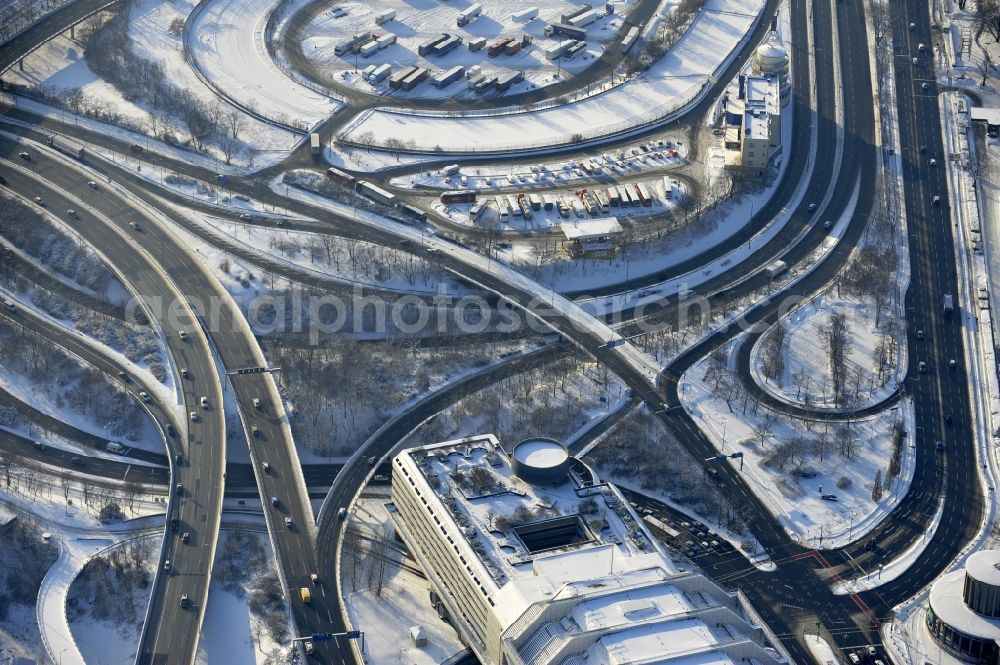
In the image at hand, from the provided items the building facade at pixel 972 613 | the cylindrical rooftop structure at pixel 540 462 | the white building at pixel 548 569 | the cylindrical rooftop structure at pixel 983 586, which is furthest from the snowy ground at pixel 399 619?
the cylindrical rooftop structure at pixel 983 586

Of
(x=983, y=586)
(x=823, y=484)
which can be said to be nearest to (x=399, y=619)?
(x=823, y=484)

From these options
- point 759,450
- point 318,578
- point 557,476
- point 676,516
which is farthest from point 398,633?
point 759,450

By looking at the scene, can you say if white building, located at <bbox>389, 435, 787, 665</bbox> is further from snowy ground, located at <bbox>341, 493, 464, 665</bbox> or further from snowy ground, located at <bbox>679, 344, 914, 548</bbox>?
snowy ground, located at <bbox>679, 344, 914, 548</bbox>

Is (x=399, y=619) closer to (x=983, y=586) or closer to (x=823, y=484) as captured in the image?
(x=823, y=484)

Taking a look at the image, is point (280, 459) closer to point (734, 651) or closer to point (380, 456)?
point (380, 456)

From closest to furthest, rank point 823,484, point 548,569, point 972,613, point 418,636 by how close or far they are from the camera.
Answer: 1. point 548,569
2. point 972,613
3. point 418,636
4. point 823,484

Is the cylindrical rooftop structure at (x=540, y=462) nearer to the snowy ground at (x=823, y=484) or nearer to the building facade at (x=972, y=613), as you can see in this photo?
the snowy ground at (x=823, y=484)
